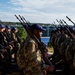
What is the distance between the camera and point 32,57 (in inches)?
230

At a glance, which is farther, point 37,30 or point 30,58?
point 37,30

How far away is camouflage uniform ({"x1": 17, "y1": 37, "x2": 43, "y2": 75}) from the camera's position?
19.1 feet

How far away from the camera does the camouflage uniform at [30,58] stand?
5.82 m

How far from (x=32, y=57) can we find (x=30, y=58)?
5 centimetres

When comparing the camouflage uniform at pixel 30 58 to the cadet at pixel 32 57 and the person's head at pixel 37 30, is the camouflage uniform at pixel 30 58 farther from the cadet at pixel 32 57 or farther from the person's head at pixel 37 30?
the person's head at pixel 37 30

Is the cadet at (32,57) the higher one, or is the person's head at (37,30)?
the person's head at (37,30)

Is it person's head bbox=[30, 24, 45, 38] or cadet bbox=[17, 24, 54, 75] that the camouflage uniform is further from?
person's head bbox=[30, 24, 45, 38]

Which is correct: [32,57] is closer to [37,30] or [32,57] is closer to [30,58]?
[30,58]

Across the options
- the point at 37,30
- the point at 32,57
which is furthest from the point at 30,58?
the point at 37,30

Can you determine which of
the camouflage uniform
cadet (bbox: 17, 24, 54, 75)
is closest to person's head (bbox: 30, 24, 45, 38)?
cadet (bbox: 17, 24, 54, 75)

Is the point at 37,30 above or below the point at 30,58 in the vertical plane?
above

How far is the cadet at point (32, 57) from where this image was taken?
5.82m

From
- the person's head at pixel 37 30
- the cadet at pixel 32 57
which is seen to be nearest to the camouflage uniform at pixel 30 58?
the cadet at pixel 32 57

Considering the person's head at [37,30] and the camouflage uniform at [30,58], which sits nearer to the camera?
the camouflage uniform at [30,58]
